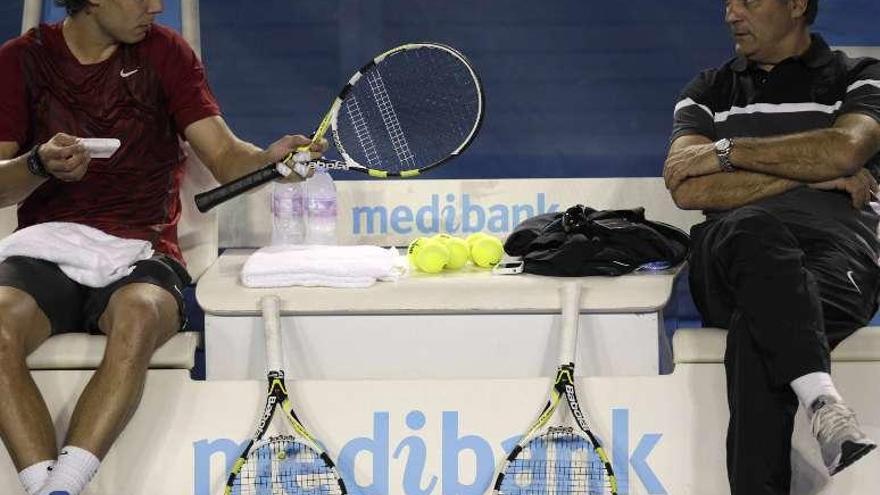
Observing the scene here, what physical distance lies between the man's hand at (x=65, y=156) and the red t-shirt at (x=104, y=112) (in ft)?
1.20

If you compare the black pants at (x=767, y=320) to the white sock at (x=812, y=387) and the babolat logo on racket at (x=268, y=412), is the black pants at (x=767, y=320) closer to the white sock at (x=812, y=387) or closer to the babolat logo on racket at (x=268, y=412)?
the white sock at (x=812, y=387)

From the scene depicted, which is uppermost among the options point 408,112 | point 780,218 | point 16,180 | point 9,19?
point 9,19

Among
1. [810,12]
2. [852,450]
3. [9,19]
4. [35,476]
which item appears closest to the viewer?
[852,450]

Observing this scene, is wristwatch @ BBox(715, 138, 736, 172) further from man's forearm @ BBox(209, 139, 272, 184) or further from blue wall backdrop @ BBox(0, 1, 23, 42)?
blue wall backdrop @ BBox(0, 1, 23, 42)

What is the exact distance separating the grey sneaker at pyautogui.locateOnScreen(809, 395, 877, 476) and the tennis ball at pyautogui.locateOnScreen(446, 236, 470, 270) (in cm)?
119

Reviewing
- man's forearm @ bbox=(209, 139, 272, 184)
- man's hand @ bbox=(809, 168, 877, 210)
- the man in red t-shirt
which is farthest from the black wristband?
man's hand @ bbox=(809, 168, 877, 210)

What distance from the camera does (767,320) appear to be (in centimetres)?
323

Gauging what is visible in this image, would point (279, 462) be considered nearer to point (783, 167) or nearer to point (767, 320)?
point (767, 320)

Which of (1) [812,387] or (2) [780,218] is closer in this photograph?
(1) [812,387]

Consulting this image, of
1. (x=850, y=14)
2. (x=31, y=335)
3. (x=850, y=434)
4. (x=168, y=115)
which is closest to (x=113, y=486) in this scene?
(x=31, y=335)

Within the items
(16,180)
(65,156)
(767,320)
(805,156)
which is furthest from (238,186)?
(805,156)

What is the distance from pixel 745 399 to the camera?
3232mm

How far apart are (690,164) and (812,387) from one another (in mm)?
884

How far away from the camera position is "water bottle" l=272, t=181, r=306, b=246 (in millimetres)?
4414
